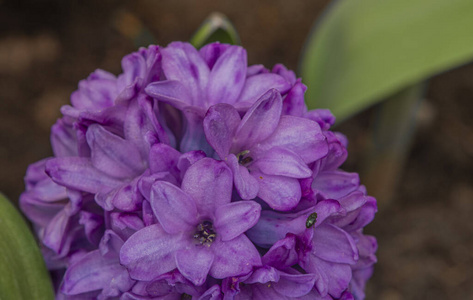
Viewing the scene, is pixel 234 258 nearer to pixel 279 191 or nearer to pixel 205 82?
pixel 279 191

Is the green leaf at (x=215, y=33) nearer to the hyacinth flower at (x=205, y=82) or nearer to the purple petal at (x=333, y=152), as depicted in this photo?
the hyacinth flower at (x=205, y=82)

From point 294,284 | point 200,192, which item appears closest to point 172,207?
point 200,192

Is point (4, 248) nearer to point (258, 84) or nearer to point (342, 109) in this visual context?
point (258, 84)

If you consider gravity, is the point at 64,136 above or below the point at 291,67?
above

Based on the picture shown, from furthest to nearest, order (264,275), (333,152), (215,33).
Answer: (215,33), (333,152), (264,275)

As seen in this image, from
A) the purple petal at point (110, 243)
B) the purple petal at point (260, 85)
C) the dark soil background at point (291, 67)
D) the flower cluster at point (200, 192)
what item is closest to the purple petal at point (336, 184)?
the flower cluster at point (200, 192)

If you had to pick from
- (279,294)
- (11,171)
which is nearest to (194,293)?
(279,294)
